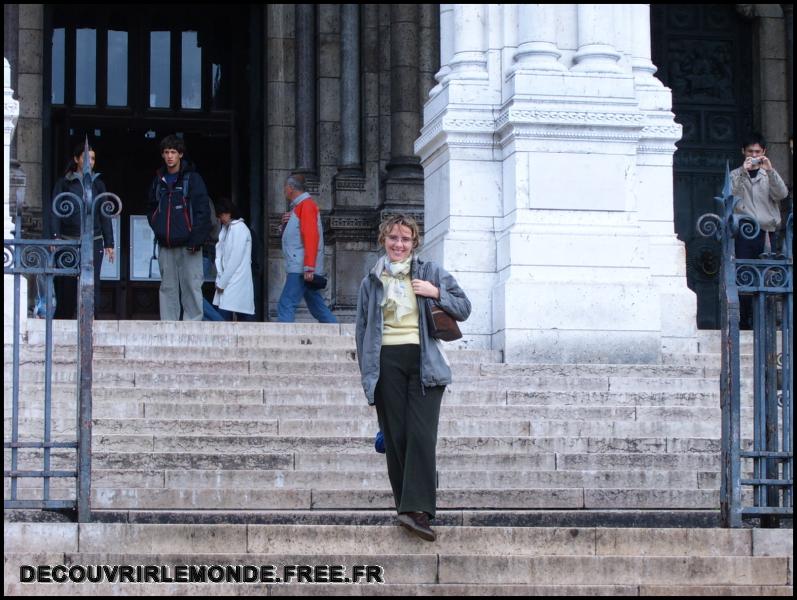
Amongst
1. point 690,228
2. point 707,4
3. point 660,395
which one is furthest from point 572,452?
point 707,4

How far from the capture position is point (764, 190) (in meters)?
15.4

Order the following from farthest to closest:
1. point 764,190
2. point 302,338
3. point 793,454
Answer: point 764,190
point 302,338
point 793,454

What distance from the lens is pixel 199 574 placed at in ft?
28.0

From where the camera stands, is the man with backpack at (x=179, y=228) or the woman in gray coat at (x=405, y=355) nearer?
the woman in gray coat at (x=405, y=355)

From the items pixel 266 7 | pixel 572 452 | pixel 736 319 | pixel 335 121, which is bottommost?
pixel 572 452

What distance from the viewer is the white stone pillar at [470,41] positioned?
15.3 m

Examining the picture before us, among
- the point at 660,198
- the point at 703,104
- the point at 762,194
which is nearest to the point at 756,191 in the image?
the point at 762,194

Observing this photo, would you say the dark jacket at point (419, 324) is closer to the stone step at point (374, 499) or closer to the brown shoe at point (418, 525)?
the brown shoe at point (418, 525)

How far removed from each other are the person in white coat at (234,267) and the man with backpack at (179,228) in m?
1.06

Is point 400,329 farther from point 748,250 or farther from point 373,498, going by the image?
point 748,250

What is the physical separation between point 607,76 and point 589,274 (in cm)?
166

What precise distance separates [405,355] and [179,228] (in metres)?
6.69

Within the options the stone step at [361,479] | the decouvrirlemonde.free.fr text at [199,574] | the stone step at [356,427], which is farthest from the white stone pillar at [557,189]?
the decouvrirlemonde.free.fr text at [199,574]

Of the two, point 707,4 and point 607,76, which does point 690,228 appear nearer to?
point 707,4
